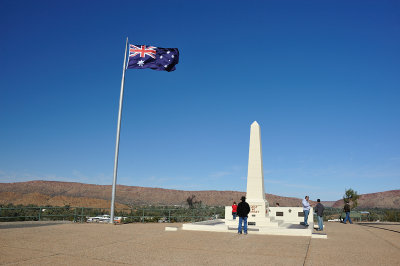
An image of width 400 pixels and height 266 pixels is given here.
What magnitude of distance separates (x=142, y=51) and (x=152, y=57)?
0.68 metres

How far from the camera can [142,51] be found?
18719 millimetres

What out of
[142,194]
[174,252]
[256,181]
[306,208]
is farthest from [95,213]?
[142,194]

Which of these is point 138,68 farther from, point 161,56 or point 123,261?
point 123,261

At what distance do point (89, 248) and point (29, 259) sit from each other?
1826 millimetres

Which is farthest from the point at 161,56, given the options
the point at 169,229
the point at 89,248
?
the point at 89,248

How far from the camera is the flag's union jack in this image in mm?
18625

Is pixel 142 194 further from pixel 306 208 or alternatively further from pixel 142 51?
pixel 306 208

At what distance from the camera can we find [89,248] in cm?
836

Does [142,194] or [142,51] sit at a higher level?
[142,51]

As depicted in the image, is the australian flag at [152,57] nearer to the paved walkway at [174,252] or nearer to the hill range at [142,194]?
the paved walkway at [174,252]

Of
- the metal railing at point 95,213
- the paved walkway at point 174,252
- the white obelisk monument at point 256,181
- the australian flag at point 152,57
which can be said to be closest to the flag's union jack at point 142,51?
the australian flag at point 152,57

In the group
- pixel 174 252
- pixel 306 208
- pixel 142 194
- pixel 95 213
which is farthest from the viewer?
pixel 142 194

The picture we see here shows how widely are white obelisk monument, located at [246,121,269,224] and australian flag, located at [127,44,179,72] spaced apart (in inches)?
251

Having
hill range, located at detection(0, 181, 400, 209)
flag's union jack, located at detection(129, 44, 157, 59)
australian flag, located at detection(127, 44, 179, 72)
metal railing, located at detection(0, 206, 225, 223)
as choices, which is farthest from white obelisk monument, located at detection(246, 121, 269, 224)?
hill range, located at detection(0, 181, 400, 209)
